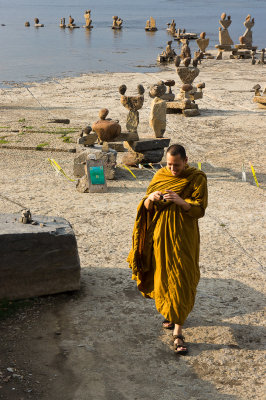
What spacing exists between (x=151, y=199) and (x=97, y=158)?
515 cm

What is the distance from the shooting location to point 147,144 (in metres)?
10.8

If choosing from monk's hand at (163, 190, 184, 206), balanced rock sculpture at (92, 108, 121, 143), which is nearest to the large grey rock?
balanced rock sculpture at (92, 108, 121, 143)

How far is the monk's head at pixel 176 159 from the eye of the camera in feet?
16.1

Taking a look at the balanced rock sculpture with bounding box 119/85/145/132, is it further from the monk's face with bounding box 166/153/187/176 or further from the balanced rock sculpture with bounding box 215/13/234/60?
the balanced rock sculpture with bounding box 215/13/234/60

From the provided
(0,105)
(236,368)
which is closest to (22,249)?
(236,368)

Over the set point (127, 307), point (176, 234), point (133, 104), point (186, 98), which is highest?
point (133, 104)

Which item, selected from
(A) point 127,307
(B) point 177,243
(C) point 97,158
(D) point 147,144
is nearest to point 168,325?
(A) point 127,307

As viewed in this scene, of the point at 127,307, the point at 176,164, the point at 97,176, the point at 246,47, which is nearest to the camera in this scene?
the point at 176,164

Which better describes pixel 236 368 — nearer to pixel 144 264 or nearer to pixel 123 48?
pixel 144 264

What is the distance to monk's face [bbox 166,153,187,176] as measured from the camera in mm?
4914

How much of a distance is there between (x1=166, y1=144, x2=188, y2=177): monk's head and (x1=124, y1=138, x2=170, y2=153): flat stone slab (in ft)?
19.1

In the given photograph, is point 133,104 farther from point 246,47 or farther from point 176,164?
point 246,47

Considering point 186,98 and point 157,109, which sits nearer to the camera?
point 157,109

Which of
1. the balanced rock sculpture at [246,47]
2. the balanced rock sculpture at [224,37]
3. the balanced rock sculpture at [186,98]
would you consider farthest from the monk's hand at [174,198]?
the balanced rock sculpture at [224,37]
